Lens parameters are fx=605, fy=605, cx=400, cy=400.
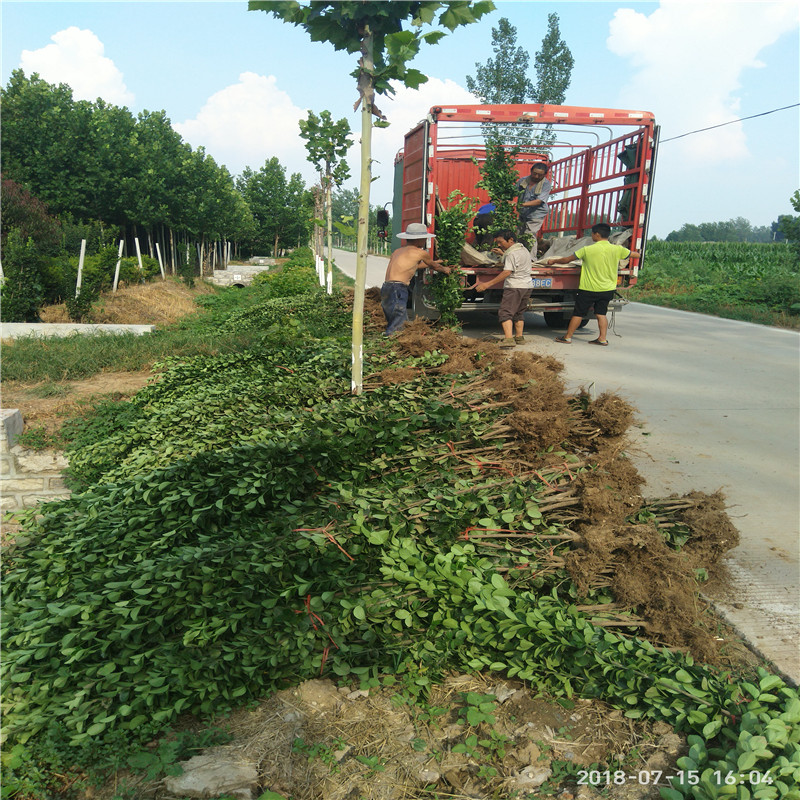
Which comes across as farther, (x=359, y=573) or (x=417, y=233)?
(x=417, y=233)

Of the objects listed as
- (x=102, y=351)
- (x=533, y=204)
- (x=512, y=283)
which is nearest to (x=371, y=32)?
(x=512, y=283)

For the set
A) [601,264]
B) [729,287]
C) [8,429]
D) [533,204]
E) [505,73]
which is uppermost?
[505,73]

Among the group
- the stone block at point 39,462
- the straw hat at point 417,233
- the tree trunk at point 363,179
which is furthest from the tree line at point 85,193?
the tree trunk at point 363,179

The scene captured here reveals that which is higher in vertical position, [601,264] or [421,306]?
[601,264]

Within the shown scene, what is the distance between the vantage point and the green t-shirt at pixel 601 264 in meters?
9.14

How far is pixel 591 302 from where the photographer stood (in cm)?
961

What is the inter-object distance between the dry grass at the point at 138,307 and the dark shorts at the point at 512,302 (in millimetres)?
7332

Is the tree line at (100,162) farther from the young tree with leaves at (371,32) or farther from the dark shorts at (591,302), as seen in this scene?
the young tree with leaves at (371,32)

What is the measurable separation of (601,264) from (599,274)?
0.49 feet

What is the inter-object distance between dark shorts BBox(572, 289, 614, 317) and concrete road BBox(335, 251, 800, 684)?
0.54m

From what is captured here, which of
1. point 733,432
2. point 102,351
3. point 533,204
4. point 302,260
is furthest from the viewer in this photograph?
point 302,260

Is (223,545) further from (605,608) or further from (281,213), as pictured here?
(281,213)
